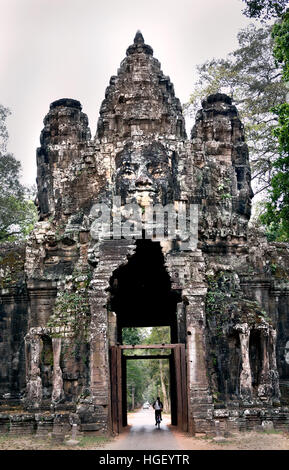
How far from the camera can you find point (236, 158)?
1692 centimetres

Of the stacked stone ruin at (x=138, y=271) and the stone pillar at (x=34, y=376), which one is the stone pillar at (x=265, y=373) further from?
the stone pillar at (x=34, y=376)

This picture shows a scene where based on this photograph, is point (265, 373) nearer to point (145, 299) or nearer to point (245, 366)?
point (245, 366)

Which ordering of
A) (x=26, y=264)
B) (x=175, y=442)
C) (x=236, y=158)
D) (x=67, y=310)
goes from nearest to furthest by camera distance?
(x=175, y=442) < (x=67, y=310) < (x=26, y=264) < (x=236, y=158)

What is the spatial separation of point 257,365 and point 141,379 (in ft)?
120

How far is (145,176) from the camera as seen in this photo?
14547mm

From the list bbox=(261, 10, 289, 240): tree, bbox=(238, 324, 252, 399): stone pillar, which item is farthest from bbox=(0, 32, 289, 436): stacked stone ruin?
bbox=(261, 10, 289, 240): tree

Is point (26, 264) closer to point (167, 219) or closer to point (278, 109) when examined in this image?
point (167, 219)

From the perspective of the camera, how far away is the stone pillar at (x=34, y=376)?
13.6 metres

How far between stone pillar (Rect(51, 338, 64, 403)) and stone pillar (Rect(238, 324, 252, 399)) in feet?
13.5

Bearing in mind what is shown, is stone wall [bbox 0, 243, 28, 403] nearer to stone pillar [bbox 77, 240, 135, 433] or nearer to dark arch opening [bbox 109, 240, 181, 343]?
dark arch opening [bbox 109, 240, 181, 343]

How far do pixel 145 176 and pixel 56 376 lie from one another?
17.0ft

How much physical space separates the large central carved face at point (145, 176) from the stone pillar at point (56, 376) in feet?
12.4

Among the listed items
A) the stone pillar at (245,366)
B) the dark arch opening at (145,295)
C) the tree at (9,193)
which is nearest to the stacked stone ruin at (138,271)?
the stone pillar at (245,366)
